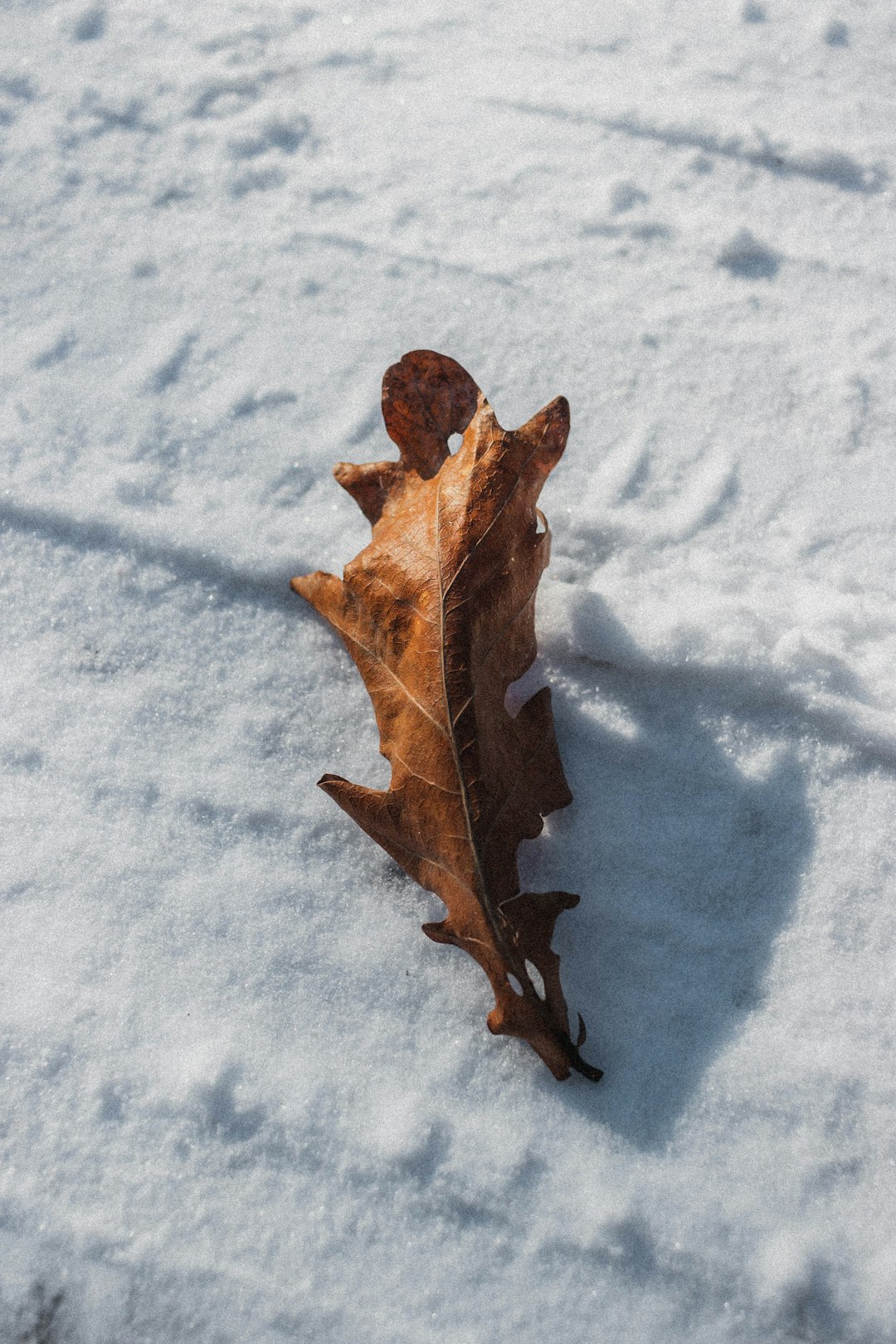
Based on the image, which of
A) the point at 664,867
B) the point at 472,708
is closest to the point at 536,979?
the point at 664,867

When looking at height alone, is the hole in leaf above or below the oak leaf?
below

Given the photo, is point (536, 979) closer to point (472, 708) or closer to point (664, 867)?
point (664, 867)

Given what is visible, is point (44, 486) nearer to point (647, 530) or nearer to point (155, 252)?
point (155, 252)

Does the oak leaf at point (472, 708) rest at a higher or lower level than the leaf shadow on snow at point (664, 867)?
higher
